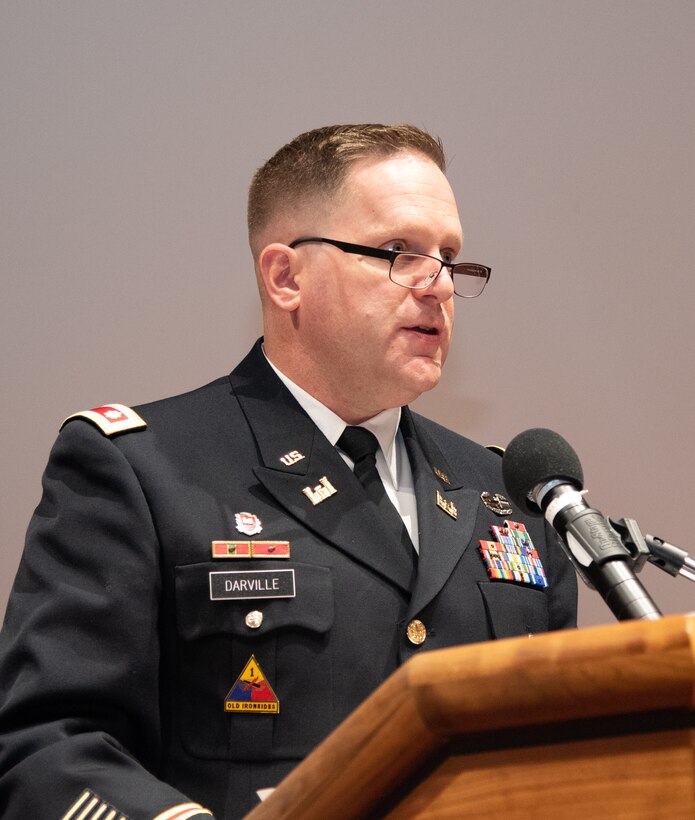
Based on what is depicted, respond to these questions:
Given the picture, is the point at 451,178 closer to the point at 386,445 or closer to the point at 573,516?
the point at 386,445

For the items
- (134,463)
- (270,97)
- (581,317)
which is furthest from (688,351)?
(134,463)

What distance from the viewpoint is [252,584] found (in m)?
1.58

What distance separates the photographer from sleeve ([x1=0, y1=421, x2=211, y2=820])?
4.33 ft

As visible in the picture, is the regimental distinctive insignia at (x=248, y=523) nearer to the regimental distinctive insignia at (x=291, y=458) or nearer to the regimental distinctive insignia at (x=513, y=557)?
the regimental distinctive insignia at (x=291, y=458)

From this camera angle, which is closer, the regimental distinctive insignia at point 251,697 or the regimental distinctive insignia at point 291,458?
the regimental distinctive insignia at point 251,697

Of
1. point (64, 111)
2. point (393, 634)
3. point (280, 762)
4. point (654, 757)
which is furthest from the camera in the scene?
point (64, 111)

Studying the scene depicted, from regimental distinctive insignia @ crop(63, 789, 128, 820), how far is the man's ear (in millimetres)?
910

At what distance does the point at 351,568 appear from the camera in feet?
5.43

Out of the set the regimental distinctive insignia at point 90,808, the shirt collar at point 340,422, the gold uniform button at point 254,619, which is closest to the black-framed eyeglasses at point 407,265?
the shirt collar at point 340,422

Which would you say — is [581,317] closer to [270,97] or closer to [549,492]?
[270,97]

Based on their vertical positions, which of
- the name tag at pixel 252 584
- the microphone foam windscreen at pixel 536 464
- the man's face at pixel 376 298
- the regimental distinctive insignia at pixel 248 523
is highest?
the man's face at pixel 376 298

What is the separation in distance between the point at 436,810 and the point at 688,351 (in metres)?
2.14

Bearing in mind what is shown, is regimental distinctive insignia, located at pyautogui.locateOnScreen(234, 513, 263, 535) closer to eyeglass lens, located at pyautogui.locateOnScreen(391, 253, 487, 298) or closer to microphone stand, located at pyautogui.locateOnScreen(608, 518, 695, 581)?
eyeglass lens, located at pyautogui.locateOnScreen(391, 253, 487, 298)

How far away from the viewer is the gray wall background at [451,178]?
2.36 m
